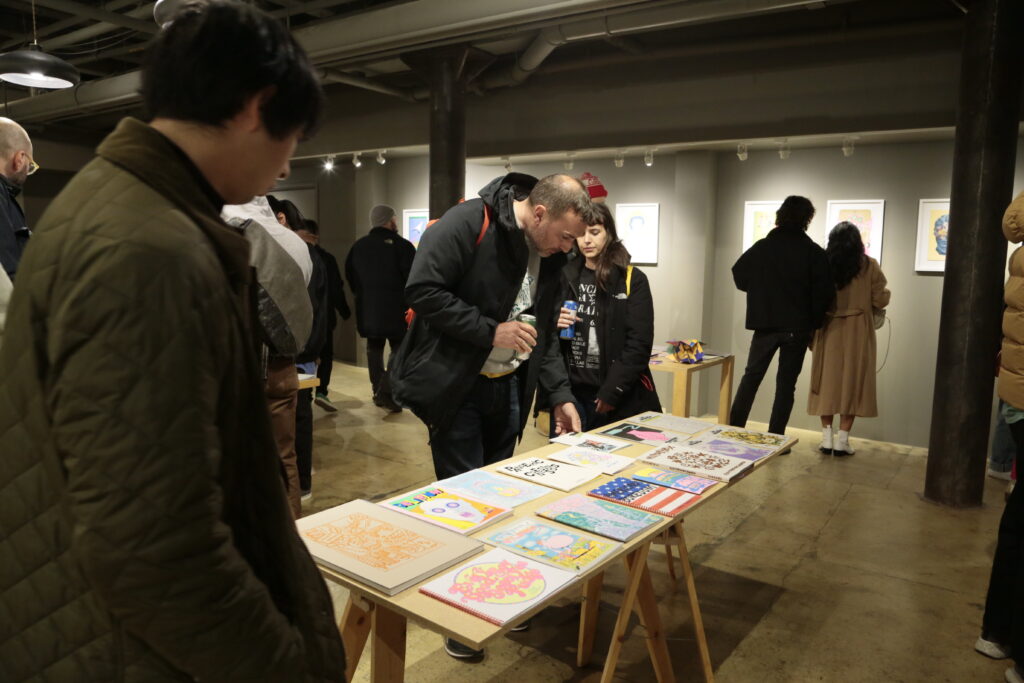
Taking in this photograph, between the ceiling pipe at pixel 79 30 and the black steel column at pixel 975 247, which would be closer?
the black steel column at pixel 975 247

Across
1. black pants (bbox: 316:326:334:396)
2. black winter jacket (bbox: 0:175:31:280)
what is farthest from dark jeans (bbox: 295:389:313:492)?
black pants (bbox: 316:326:334:396)

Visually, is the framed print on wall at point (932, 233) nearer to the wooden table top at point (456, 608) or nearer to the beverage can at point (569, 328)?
the beverage can at point (569, 328)

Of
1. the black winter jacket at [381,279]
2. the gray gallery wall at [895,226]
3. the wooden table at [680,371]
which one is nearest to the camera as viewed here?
the wooden table at [680,371]

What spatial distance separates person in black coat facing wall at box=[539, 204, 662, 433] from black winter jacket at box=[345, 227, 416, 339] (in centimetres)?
329

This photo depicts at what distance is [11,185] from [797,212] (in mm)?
4527

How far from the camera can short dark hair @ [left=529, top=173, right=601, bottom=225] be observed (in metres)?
2.35

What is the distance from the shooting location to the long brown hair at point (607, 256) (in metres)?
3.33

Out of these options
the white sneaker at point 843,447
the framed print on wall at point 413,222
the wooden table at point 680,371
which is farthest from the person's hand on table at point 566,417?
the framed print on wall at point 413,222

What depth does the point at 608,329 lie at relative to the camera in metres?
3.34

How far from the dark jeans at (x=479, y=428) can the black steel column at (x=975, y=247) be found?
2928mm

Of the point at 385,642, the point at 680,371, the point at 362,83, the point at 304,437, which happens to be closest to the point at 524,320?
the point at 385,642

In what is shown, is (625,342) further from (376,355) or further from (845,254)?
(376,355)

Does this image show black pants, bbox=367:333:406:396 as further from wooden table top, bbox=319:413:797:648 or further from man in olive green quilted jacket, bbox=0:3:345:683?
man in olive green quilted jacket, bbox=0:3:345:683

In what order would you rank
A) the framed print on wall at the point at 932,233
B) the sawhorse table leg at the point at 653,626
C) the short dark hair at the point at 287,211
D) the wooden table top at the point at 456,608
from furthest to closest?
the framed print on wall at the point at 932,233 → the short dark hair at the point at 287,211 → the sawhorse table leg at the point at 653,626 → the wooden table top at the point at 456,608
